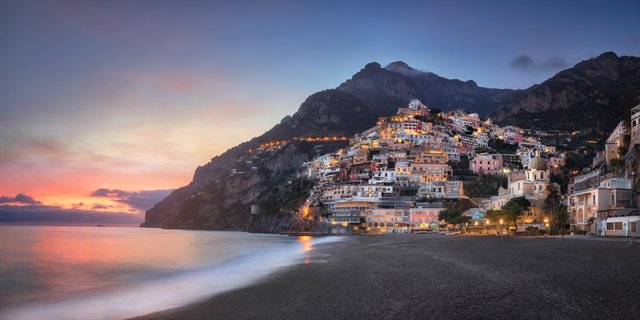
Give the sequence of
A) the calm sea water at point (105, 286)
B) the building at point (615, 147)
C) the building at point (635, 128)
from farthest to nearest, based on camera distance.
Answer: the building at point (615, 147), the building at point (635, 128), the calm sea water at point (105, 286)

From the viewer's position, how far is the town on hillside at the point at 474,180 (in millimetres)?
53719

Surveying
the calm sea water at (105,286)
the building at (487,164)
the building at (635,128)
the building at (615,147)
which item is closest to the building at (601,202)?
the building at (635,128)

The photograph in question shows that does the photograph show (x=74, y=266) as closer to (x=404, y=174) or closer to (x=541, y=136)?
(x=404, y=174)

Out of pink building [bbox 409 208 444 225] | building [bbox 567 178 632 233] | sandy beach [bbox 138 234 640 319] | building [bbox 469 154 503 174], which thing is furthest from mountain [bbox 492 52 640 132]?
sandy beach [bbox 138 234 640 319]

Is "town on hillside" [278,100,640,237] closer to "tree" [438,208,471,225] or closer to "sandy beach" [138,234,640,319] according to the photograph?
"tree" [438,208,471,225]

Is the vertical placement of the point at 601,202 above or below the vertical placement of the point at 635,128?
below

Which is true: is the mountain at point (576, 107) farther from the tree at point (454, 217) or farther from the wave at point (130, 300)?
the wave at point (130, 300)

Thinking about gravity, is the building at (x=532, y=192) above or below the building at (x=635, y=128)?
below

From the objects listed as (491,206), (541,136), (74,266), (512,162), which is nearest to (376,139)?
(512,162)

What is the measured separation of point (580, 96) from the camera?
190500 mm

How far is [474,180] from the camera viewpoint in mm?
109812

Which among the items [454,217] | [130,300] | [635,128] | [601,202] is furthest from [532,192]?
[130,300]

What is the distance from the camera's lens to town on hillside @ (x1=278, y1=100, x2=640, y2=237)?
5372cm

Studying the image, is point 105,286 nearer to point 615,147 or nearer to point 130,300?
point 130,300
